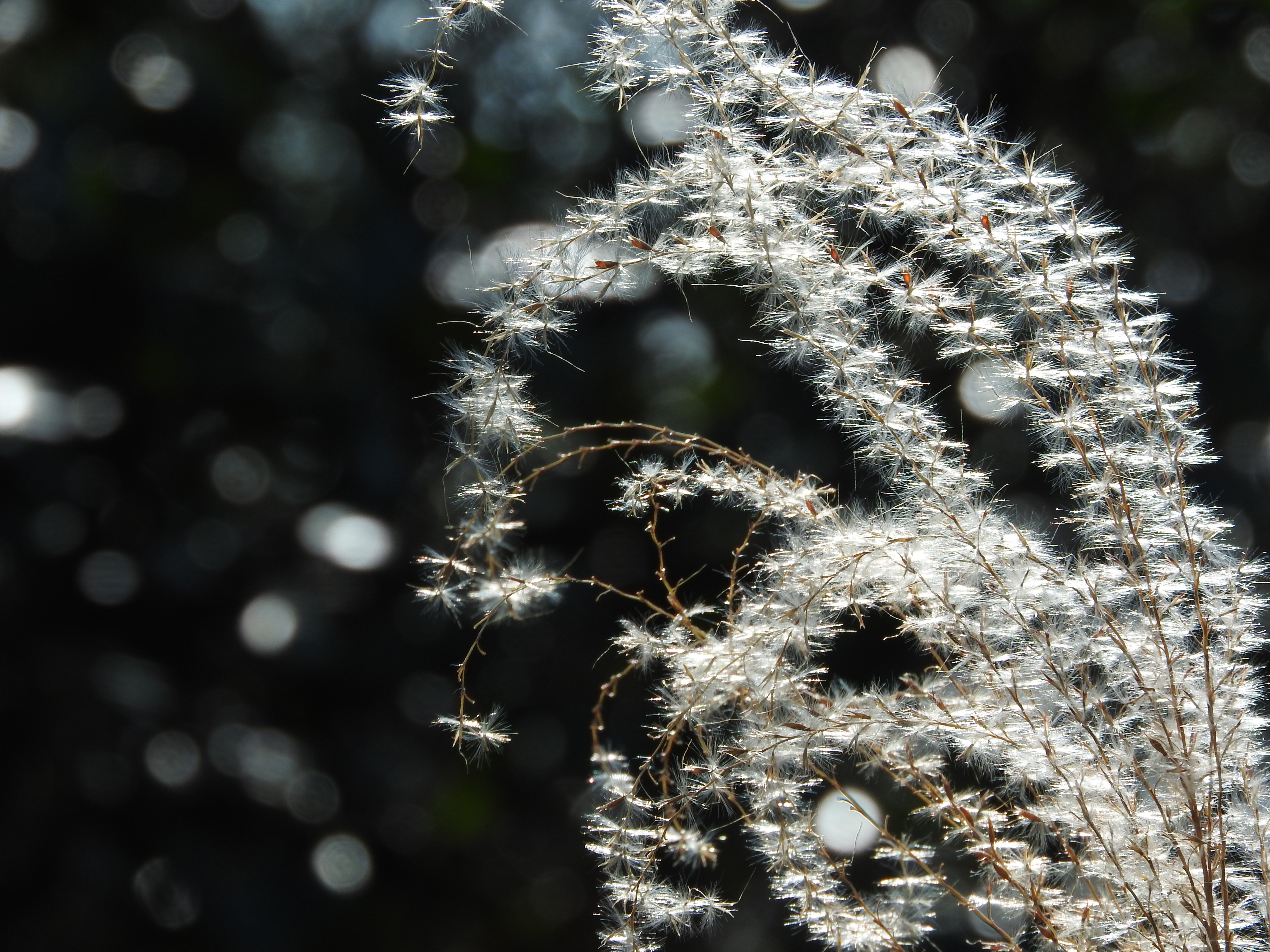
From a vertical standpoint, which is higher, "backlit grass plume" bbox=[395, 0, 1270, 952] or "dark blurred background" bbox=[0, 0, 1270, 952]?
"backlit grass plume" bbox=[395, 0, 1270, 952]

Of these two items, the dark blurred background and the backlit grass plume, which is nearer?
the backlit grass plume

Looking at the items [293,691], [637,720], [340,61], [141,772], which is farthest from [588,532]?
[340,61]

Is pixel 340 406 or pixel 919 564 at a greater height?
pixel 919 564

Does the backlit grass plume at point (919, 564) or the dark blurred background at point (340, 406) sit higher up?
the backlit grass plume at point (919, 564)

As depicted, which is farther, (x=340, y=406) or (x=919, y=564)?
(x=340, y=406)

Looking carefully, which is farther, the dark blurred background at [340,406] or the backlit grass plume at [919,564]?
the dark blurred background at [340,406]
